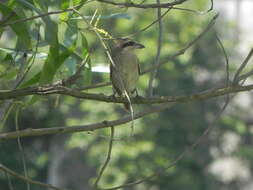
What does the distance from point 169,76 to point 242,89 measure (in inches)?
380

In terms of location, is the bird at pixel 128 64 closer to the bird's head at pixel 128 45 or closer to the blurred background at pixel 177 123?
the bird's head at pixel 128 45

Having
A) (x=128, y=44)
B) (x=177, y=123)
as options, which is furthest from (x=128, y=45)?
(x=177, y=123)

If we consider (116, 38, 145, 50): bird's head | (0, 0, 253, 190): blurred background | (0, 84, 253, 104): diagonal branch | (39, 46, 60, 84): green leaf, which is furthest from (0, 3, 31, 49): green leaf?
(0, 0, 253, 190): blurred background

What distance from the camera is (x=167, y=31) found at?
41.3 ft

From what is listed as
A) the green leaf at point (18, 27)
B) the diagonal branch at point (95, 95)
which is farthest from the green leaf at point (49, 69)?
the diagonal branch at point (95, 95)

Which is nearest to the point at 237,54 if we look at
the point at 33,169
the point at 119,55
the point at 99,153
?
the point at 99,153

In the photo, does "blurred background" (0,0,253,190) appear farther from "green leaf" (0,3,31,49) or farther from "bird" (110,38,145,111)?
"green leaf" (0,3,31,49)

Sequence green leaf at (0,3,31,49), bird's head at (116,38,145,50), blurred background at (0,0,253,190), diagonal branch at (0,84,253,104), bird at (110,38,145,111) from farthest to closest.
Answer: blurred background at (0,0,253,190), bird at (110,38,145,111), bird's head at (116,38,145,50), green leaf at (0,3,31,49), diagonal branch at (0,84,253,104)

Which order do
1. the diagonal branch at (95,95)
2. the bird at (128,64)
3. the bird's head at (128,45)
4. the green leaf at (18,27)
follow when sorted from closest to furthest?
1. the diagonal branch at (95,95)
2. the green leaf at (18,27)
3. the bird's head at (128,45)
4. the bird at (128,64)

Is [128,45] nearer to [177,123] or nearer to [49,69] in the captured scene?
[49,69]

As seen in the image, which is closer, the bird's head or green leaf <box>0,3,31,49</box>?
green leaf <box>0,3,31,49</box>

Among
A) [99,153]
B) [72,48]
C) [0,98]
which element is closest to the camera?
[0,98]

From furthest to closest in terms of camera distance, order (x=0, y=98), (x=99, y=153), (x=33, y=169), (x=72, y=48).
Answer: (x=33, y=169), (x=99, y=153), (x=72, y=48), (x=0, y=98)

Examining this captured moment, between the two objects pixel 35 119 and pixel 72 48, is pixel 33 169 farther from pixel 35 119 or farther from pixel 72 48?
pixel 72 48
